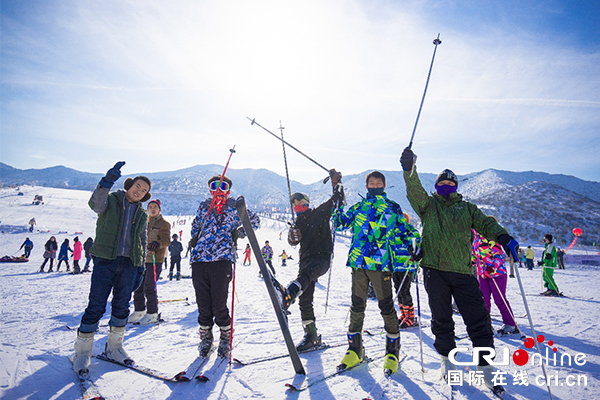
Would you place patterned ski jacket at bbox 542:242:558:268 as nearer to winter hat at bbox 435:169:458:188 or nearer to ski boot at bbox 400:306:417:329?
ski boot at bbox 400:306:417:329

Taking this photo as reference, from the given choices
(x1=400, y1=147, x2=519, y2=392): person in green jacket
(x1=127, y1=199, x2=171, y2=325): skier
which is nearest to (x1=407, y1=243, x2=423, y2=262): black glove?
(x1=400, y1=147, x2=519, y2=392): person in green jacket

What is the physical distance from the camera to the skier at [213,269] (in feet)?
11.8

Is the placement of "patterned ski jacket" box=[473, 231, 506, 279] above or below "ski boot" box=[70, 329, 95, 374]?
above

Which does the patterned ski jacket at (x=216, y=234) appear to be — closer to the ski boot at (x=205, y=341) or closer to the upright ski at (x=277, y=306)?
the upright ski at (x=277, y=306)

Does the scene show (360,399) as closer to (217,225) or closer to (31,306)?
(217,225)

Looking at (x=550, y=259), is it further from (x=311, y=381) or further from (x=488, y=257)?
(x=311, y=381)

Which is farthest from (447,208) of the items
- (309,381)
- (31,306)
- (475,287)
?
(31,306)

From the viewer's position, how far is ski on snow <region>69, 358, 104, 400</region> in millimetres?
2511

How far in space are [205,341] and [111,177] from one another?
2.31m

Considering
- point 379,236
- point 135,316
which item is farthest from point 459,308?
point 135,316

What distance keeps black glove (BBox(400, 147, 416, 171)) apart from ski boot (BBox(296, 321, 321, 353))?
249 cm

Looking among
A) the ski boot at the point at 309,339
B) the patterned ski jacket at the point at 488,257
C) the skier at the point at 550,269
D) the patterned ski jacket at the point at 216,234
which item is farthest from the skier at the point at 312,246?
the skier at the point at 550,269

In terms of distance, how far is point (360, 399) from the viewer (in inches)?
102

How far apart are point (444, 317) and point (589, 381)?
1707mm
